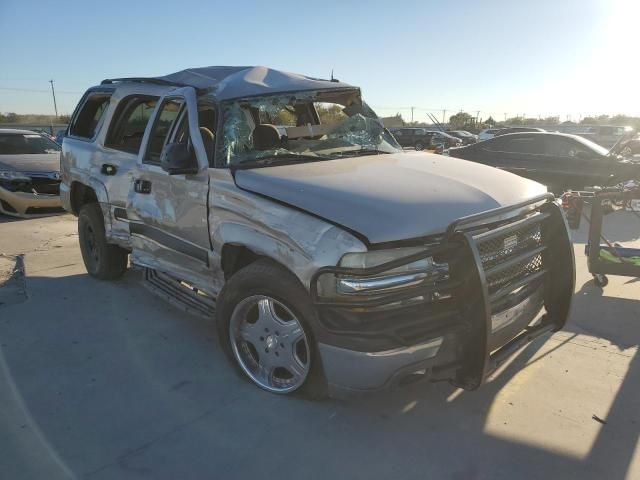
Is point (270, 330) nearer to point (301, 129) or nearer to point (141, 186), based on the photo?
point (301, 129)

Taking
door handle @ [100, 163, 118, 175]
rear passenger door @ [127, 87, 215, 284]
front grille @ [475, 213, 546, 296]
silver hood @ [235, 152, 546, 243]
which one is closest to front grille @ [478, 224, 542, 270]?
front grille @ [475, 213, 546, 296]

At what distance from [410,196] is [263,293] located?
1035 mm

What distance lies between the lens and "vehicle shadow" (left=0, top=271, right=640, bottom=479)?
271cm

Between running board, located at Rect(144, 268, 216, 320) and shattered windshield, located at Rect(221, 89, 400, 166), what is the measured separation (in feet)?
3.72

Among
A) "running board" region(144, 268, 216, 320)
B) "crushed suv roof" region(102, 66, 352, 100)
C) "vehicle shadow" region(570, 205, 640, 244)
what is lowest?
"vehicle shadow" region(570, 205, 640, 244)

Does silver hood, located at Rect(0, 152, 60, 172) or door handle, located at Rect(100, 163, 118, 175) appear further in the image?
silver hood, located at Rect(0, 152, 60, 172)

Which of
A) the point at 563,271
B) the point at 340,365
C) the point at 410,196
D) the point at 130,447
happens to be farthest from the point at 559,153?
the point at 130,447

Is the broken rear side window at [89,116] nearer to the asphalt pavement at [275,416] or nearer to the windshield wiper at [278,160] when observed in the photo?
the asphalt pavement at [275,416]

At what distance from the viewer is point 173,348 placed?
410 centimetres

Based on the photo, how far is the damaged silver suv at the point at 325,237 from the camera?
270cm

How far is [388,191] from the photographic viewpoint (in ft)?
10.0

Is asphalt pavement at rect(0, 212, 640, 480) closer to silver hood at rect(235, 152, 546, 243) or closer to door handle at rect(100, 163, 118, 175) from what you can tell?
silver hood at rect(235, 152, 546, 243)

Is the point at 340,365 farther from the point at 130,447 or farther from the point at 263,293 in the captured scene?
the point at 130,447

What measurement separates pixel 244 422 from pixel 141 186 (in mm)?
2314
